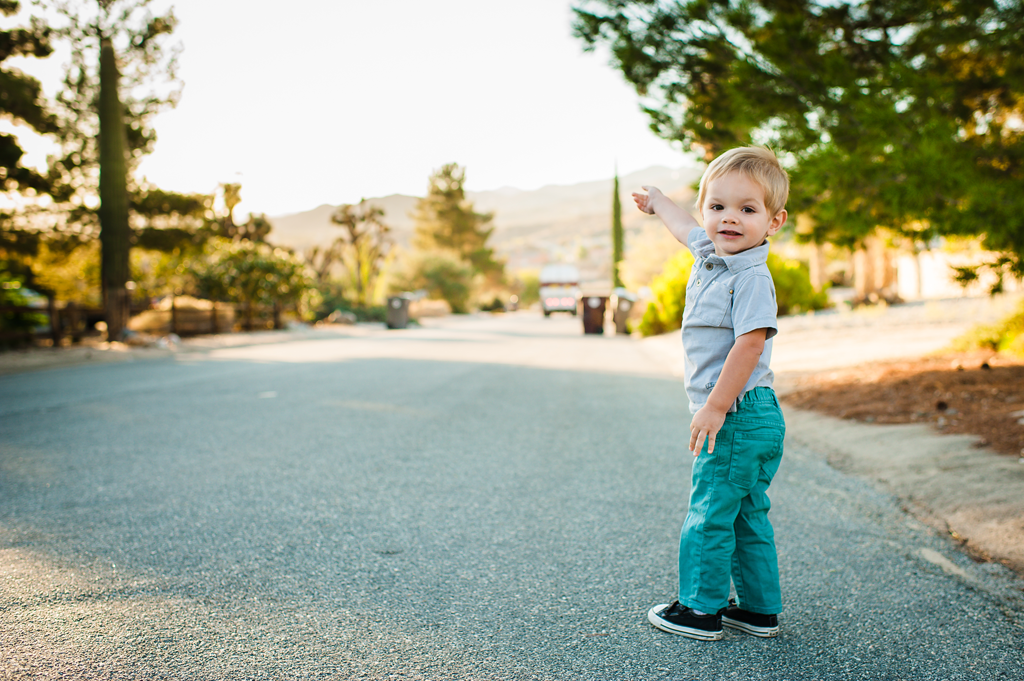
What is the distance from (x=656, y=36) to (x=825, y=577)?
682cm

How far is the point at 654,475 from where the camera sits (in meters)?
4.46

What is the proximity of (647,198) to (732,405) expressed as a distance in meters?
0.97

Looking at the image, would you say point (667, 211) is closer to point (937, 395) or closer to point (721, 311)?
point (721, 311)

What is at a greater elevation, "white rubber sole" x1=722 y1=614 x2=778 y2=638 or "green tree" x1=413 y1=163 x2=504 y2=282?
"green tree" x1=413 y1=163 x2=504 y2=282

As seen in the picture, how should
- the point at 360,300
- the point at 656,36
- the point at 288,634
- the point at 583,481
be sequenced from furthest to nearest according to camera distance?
the point at 360,300, the point at 656,36, the point at 583,481, the point at 288,634

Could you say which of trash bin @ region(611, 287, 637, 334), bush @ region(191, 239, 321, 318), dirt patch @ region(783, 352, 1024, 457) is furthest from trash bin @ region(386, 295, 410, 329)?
dirt patch @ region(783, 352, 1024, 457)

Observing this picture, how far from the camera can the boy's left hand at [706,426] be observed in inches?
86.0

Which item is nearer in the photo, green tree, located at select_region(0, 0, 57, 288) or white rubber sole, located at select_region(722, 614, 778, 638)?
white rubber sole, located at select_region(722, 614, 778, 638)

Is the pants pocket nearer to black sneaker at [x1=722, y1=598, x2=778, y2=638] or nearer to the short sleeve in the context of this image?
the short sleeve

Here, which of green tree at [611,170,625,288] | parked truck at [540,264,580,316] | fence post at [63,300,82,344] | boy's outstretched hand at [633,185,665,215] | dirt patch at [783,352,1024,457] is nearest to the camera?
boy's outstretched hand at [633,185,665,215]

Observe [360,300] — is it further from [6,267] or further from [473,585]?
[473,585]

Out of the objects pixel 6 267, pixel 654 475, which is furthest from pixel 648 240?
pixel 654 475

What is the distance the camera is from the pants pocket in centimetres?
224

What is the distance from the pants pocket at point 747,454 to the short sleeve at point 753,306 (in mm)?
326
